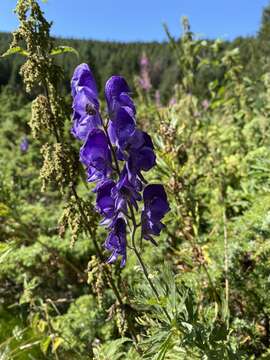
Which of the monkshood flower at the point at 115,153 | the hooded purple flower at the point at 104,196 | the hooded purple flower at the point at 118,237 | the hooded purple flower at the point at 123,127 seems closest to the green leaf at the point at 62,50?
the monkshood flower at the point at 115,153

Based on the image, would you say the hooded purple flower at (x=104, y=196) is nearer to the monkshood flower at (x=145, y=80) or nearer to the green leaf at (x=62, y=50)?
the green leaf at (x=62, y=50)

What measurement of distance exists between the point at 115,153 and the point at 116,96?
21 cm

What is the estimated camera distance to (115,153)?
1685 millimetres

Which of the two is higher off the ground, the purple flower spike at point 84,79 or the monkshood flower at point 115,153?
the purple flower spike at point 84,79

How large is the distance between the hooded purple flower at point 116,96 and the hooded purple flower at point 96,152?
0.34 feet

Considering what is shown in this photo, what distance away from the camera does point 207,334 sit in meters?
1.71

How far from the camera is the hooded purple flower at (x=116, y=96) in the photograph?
166 cm

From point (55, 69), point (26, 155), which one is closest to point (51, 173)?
point (55, 69)

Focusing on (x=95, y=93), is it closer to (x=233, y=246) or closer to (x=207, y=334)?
(x=207, y=334)

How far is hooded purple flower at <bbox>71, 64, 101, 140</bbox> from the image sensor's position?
5.39 feet

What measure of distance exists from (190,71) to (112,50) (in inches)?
2901

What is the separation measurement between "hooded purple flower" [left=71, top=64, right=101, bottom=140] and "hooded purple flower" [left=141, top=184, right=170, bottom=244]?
330 mm

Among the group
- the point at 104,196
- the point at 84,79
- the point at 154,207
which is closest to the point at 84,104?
the point at 84,79

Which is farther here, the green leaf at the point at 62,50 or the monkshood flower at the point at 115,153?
the green leaf at the point at 62,50
